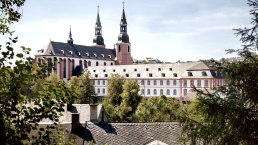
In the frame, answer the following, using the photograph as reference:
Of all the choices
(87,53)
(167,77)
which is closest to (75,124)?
(167,77)

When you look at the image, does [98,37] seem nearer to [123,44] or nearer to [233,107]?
[123,44]

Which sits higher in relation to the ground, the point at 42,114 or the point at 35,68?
the point at 35,68

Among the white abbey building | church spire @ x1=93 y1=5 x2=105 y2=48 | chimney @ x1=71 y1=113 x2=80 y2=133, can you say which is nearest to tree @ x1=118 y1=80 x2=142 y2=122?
the white abbey building

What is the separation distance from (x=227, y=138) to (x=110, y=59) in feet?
407

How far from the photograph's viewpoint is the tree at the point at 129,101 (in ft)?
195

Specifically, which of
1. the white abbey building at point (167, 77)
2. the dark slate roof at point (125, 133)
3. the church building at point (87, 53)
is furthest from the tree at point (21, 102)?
the church building at point (87, 53)

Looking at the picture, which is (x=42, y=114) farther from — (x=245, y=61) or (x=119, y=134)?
(x=119, y=134)

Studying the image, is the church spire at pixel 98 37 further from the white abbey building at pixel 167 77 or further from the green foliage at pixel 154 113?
the green foliage at pixel 154 113

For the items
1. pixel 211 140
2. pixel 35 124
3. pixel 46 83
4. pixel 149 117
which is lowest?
pixel 149 117

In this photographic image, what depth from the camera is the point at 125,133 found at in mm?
20828

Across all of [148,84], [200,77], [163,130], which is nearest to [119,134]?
[163,130]

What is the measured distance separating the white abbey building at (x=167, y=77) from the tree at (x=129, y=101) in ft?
87.2

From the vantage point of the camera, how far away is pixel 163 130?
21.5 meters

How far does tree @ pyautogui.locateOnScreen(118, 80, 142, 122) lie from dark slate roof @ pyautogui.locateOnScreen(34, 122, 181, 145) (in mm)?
37282
